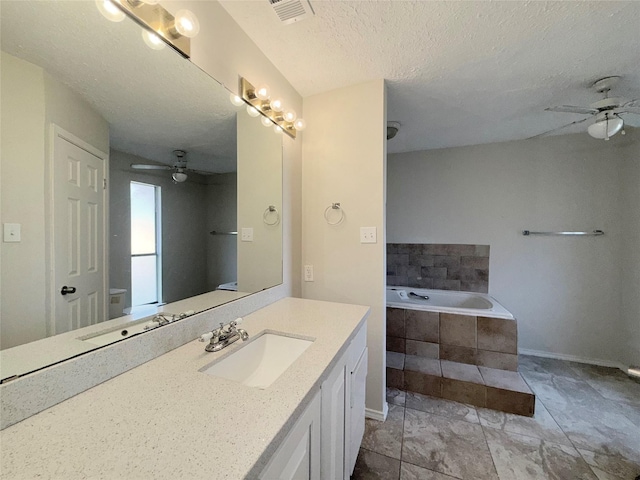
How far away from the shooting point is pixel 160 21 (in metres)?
0.89

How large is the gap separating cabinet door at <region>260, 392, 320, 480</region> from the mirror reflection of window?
72cm

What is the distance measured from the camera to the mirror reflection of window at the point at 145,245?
2.95ft

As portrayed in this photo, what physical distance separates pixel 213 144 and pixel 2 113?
71cm

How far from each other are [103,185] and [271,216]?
895 mm

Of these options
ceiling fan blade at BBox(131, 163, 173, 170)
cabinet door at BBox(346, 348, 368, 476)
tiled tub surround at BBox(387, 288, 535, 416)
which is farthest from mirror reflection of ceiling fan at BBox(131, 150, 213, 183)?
tiled tub surround at BBox(387, 288, 535, 416)

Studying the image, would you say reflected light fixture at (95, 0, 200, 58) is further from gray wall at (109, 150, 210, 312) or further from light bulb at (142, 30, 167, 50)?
gray wall at (109, 150, 210, 312)

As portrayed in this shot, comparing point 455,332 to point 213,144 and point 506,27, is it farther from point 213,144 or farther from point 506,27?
point 213,144

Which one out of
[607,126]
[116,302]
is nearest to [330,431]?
[116,302]

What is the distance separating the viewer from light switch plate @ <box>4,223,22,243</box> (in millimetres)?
569

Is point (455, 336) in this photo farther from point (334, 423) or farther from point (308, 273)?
point (334, 423)

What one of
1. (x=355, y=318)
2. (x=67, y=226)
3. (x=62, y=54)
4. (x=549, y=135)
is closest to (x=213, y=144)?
(x=62, y=54)

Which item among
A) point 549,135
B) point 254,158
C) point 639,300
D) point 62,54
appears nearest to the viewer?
point 62,54

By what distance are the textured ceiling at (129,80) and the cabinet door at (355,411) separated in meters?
1.28

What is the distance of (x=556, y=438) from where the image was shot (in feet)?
5.16
